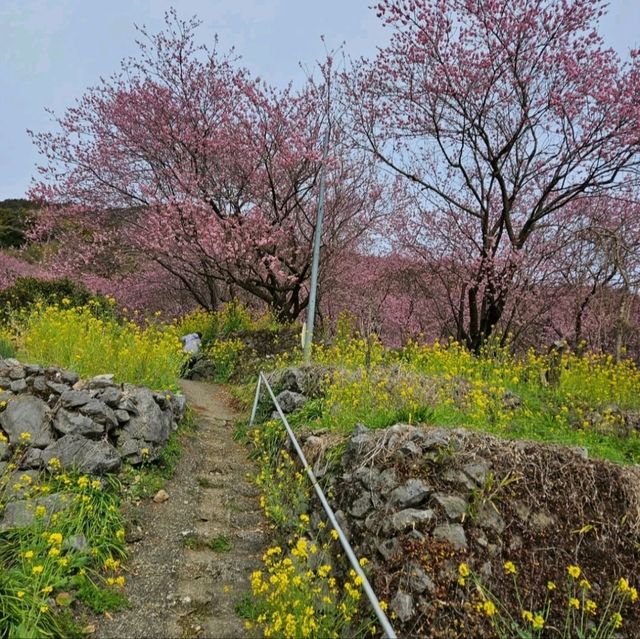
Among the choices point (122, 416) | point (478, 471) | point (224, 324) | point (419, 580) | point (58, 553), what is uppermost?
point (224, 324)

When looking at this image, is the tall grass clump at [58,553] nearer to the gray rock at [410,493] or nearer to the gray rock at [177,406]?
the gray rock at [177,406]

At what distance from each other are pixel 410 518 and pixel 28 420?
3.77 metres

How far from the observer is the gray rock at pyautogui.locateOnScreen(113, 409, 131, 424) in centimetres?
549

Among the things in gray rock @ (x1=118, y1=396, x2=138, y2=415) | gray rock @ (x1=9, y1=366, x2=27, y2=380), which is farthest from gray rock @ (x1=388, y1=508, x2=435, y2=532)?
gray rock @ (x1=9, y1=366, x2=27, y2=380)

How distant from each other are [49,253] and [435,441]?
16.7m

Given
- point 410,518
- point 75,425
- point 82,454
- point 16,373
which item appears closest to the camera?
point 410,518

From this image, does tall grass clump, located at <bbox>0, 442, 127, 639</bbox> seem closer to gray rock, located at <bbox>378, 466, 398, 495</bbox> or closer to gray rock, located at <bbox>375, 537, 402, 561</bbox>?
gray rock, located at <bbox>375, 537, 402, 561</bbox>

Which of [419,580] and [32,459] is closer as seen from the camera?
[419,580]

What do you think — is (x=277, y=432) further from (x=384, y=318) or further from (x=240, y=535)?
(x=384, y=318)

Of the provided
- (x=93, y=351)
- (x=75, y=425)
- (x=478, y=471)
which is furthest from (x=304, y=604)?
(x=93, y=351)

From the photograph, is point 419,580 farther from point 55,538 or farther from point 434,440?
point 55,538

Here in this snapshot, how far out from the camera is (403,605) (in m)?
3.30

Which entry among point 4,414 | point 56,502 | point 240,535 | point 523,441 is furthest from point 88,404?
point 523,441

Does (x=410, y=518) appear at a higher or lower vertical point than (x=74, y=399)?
lower
